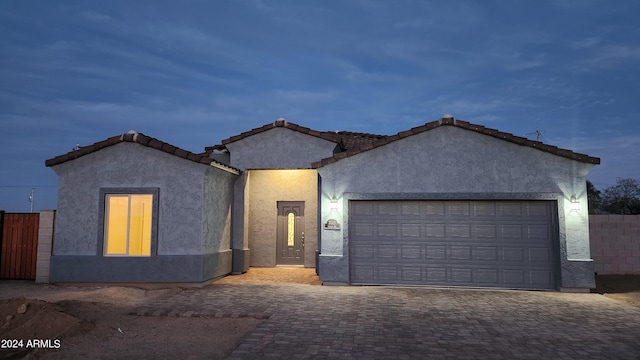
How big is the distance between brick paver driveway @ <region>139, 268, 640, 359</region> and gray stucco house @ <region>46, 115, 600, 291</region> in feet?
2.35

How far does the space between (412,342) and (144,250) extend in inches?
303

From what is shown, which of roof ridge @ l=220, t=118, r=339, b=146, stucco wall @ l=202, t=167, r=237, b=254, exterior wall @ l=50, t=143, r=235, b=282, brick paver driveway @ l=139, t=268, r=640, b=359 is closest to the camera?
brick paver driveway @ l=139, t=268, r=640, b=359

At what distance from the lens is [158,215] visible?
34.2ft

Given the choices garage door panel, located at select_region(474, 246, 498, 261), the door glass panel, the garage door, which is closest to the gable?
the garage door

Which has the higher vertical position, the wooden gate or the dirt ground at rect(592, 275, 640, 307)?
the wooden gate

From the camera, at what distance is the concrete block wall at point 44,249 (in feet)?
34.9

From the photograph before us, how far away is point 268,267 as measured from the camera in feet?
46.5

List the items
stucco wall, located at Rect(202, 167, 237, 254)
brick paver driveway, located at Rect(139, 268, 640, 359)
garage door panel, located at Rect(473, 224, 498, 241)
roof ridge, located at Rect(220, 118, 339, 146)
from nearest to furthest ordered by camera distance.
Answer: brick paver driveway, located at Rect(139, 268, 640, 359), garage door panel, located at Rect(473, 224, 498, 241), stucco wall, located at Rect(202, 167, 237, 254), roof ridge, located at Rect(220, 118, 339, 146)

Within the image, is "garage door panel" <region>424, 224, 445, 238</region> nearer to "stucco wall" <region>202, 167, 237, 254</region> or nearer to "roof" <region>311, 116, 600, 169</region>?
"roof" <region>311, 116, 600, 169</region>

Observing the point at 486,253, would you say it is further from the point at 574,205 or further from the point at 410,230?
the point at 574,205

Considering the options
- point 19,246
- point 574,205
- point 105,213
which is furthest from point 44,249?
point 574,205

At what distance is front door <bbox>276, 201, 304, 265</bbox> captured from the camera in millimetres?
14422

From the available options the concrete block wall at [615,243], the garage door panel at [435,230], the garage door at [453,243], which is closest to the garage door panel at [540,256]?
the garage door at [453,243]

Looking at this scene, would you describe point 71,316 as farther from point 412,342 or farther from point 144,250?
point 412,342
